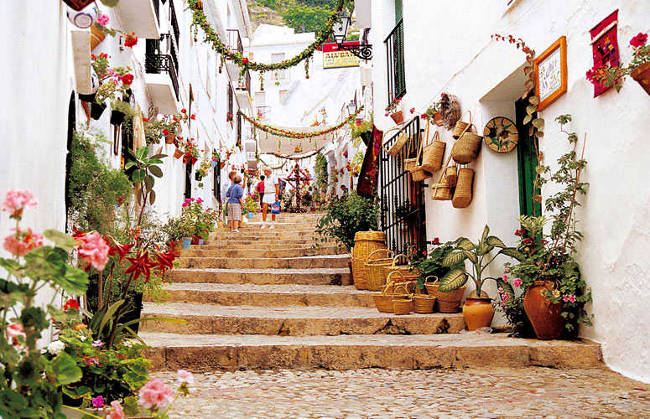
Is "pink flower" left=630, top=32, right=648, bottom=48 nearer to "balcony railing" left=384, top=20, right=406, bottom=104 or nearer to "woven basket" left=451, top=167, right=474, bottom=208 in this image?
"woven basket" left=451, top=167, right=474, bottom=208

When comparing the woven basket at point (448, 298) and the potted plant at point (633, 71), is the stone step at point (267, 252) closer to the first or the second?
the woven basket at point (448, 298)

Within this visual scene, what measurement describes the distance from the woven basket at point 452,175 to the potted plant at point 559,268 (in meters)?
1.64

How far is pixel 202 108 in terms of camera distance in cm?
1502

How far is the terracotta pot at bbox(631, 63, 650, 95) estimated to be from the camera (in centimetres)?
345

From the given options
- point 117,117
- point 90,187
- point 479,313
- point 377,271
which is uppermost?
point 117,117

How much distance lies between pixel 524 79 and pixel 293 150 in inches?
650

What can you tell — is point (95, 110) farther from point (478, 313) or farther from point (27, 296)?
point (27, 296)

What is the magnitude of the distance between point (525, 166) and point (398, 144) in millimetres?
2547

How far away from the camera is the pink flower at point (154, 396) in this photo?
211 centimetres

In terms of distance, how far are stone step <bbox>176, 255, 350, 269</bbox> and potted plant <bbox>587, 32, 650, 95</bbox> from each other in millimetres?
5458

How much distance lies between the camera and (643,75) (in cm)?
348

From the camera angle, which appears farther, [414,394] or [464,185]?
[464,185]

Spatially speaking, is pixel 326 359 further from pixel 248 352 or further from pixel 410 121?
pixel 410 121

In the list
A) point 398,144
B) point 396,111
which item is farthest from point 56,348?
point 396,111
